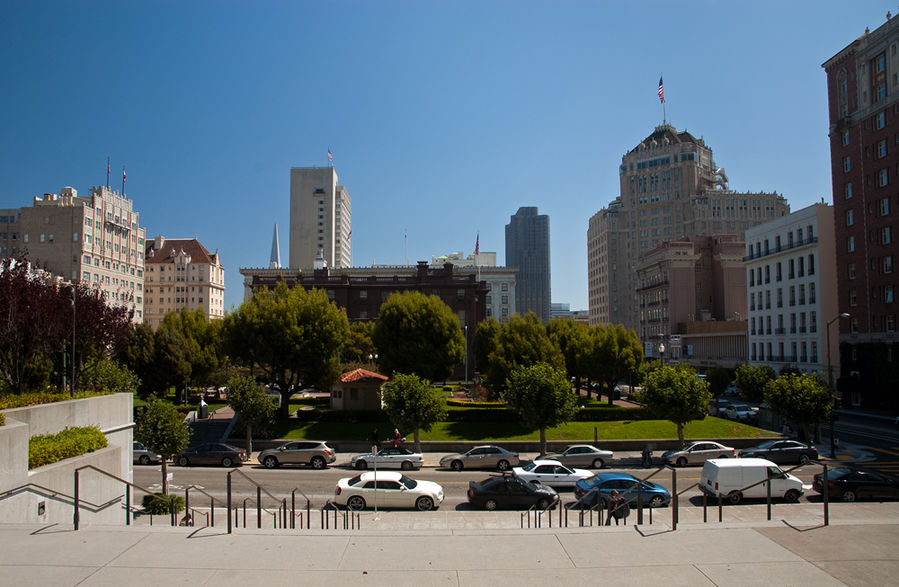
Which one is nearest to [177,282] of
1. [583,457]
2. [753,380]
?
[753,380]

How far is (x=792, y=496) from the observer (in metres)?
21.4

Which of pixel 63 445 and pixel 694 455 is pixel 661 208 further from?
pixel 63 445

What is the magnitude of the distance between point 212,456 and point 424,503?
1461cm

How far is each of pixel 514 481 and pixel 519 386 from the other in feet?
37.7

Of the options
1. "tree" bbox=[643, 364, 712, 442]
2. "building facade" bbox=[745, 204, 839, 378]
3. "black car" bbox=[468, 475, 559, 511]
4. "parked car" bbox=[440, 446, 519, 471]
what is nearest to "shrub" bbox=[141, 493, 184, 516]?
"black car" bbox=[468, 475, 559, 511]

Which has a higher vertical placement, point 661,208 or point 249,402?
point 661,208

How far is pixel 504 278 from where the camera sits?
143125 mm

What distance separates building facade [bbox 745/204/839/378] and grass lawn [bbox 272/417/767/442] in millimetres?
29782

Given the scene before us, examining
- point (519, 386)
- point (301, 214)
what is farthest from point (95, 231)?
point (519, 386)

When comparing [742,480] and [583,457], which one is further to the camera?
[583,457]

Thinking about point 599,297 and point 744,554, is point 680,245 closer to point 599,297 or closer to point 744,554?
point 599,297

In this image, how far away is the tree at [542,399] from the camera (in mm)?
31828

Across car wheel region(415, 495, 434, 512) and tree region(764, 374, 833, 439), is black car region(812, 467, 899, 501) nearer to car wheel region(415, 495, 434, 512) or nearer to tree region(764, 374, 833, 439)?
tree region(764, 374, 833, 439)

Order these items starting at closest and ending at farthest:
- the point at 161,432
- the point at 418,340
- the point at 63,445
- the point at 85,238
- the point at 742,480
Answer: the point at 63,445 < the point at 742,480 < the point at 161,432 < the point at 418,340 < the point at 85,238
